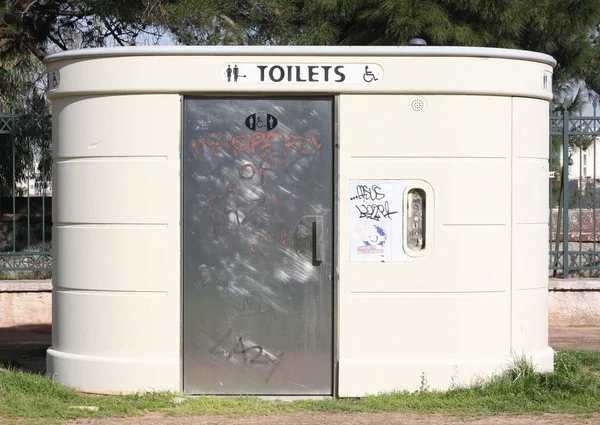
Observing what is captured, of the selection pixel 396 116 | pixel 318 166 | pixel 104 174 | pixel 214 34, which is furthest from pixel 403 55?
pixel 214 34

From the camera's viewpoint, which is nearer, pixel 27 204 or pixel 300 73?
pixel 300 73

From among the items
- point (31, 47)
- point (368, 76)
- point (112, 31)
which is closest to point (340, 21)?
point (112, 31)

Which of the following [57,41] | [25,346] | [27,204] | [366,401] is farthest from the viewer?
[57,41]

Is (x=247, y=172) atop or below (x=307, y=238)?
atop

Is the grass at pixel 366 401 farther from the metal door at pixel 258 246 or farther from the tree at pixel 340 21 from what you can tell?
the tree at pixel 340 21

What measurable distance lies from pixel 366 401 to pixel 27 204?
6.09 meters

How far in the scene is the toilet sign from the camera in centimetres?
721

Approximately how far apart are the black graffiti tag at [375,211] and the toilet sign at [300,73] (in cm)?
87

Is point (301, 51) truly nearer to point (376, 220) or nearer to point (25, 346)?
point (376, 220)

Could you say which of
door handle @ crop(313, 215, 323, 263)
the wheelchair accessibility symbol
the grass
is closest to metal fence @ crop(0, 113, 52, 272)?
the grass

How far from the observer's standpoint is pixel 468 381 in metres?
7.23

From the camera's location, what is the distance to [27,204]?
1173 centimetres

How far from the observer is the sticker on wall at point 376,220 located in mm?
7238

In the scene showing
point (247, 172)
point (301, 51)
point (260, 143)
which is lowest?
point (247, 172)
